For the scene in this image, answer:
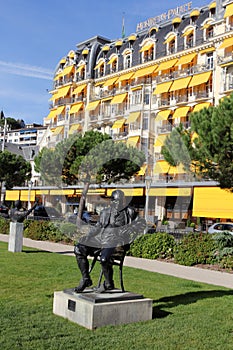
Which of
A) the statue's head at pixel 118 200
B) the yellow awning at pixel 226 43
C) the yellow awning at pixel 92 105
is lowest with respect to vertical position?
the statue's head at pixel 118 200

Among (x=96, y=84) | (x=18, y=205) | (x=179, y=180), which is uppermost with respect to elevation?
(x=96, y=84)

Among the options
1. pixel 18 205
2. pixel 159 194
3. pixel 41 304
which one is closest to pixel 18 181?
pixel 159 194

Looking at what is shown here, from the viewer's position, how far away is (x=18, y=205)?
53.4 feet

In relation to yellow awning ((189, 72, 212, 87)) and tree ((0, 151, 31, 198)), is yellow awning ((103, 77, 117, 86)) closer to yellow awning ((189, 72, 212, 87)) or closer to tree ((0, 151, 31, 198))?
yellow awning ((189, 72, 212, 87))

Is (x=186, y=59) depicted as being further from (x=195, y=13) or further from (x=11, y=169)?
(x=11, y=169)

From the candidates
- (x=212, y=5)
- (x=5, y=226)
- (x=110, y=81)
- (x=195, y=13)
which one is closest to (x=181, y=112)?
(x=195, y=13)

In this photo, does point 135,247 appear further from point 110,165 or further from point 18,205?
point 110,165

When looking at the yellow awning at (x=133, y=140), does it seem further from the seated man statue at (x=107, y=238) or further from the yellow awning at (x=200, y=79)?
the seated man statue at (x=107, y=238)

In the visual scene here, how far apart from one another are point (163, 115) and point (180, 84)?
323 cm

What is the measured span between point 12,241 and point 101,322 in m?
9.51

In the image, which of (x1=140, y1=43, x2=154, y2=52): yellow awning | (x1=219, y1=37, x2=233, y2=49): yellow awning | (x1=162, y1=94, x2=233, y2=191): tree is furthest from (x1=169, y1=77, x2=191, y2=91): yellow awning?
(x1=162, y1=94, x2=233, y2=191): tree

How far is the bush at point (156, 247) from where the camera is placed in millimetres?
15148

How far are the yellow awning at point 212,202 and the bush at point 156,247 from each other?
1390 cm

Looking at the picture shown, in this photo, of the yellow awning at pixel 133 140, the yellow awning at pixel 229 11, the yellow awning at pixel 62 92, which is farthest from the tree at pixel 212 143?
the yellow awning at pixel 62 92
